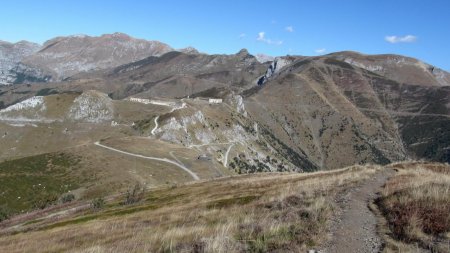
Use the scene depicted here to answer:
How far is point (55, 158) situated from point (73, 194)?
4899cm

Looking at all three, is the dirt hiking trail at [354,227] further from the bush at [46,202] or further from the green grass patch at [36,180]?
the green grass patch at [36,180]

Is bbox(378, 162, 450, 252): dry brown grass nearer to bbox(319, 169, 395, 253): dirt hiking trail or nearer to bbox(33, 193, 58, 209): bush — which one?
bbox(319, 169, 395, 253): dirt hiking trail

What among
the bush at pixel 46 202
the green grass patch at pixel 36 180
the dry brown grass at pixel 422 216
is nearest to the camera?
the dry brown grass at pixel 422 216

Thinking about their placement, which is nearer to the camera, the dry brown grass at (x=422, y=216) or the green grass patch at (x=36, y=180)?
the dry brown grass at (x=422, y=216)

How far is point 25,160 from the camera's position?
→ 6796 inches

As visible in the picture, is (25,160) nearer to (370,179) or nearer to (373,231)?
(370,179)

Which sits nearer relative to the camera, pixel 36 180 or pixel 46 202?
pixel 46 202

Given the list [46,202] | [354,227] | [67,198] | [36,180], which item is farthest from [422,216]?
[36,180]

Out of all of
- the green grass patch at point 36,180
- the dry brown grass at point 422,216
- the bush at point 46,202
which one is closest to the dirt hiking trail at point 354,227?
the dry brown grass at point 422,216

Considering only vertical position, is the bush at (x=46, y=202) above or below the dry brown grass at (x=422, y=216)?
below

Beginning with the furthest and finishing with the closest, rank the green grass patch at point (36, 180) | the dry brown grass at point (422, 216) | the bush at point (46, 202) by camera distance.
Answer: the green grass patch at point (36, 180) → the bush at point (46, 202) → the dry brown grass at point (422, 216)

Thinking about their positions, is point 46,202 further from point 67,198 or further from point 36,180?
point 36,180

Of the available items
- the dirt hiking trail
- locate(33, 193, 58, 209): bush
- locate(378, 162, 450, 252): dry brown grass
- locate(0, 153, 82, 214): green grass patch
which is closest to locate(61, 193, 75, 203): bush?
locate(0, 153, 82, 214): green grass patch

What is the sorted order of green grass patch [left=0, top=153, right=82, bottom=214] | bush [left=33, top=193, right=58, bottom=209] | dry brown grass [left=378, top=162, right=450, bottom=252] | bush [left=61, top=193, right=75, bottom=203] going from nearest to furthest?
dry brown grass [left=378, top=162, right=450, bottom=252], bush [left=33, top=193, right=58, bottom=209], bush [left=61, top=193, right=75, bottom=203], green grass patch [left=0, top=153, right=82, bottom=214]
